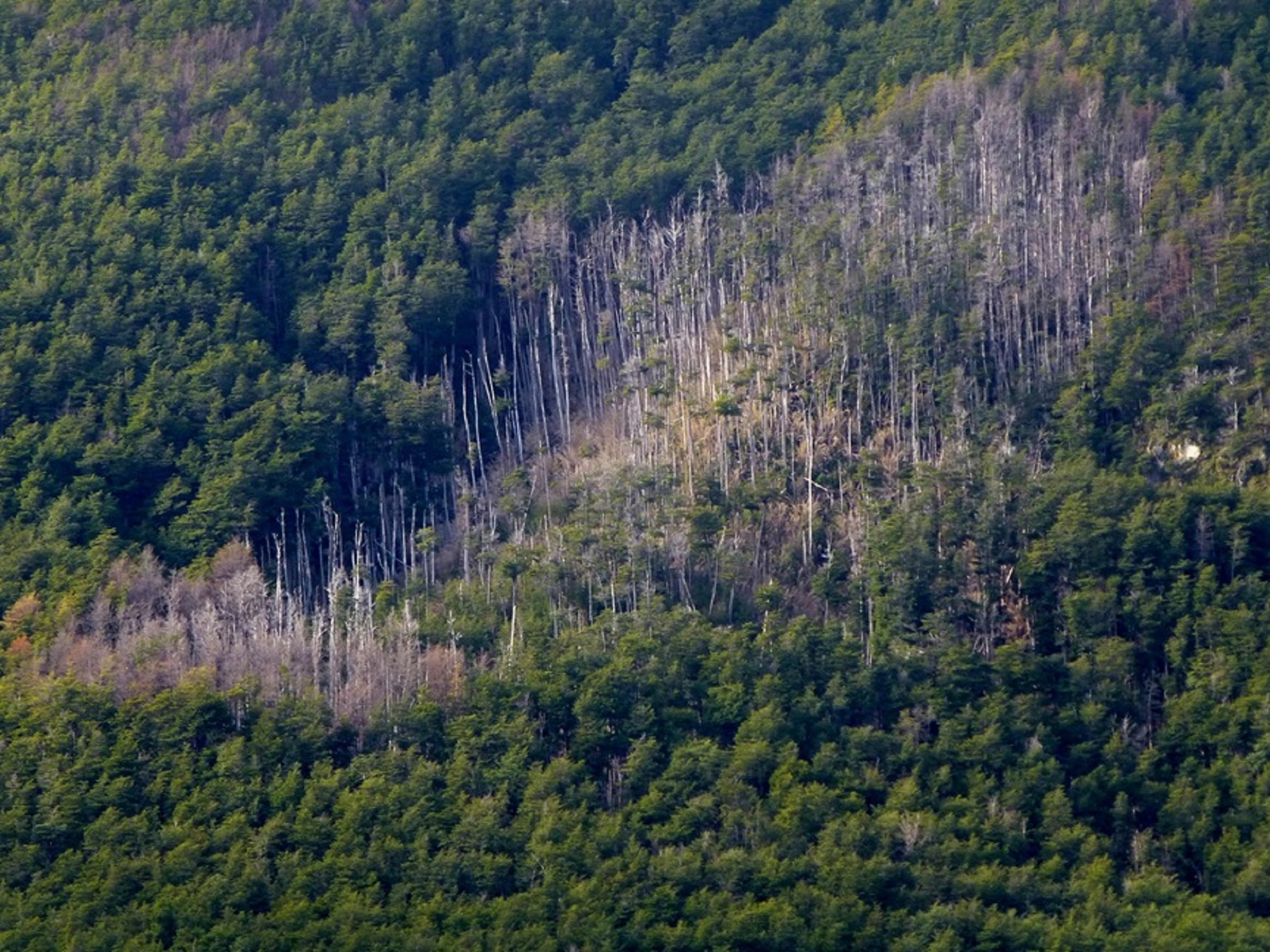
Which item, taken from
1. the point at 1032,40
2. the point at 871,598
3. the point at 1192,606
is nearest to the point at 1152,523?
the point at 1192,606

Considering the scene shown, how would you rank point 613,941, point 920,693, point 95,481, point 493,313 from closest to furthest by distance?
point 613,941 → point 920,693 → point 95,481 → point 493,313

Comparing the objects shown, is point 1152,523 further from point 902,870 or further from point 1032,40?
point 1032,40

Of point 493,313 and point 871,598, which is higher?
point 493,313

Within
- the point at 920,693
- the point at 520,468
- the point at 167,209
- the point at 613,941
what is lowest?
the point at 613,941

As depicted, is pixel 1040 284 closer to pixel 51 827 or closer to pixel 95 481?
pixel 95 481

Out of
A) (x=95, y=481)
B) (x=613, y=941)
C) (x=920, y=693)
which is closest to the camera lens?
(x=613, y=941)

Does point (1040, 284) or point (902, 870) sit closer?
point (902, 870)
